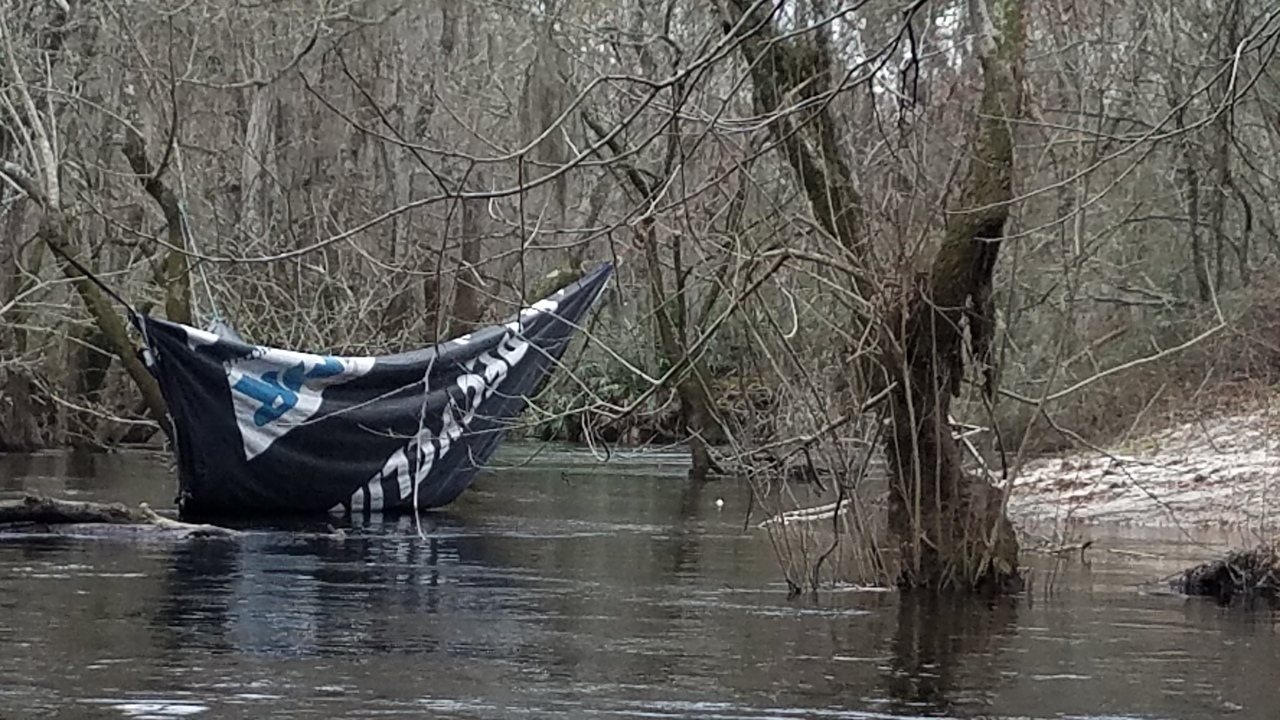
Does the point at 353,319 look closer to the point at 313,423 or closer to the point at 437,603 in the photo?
the point at 313,423

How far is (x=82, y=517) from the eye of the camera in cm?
1261

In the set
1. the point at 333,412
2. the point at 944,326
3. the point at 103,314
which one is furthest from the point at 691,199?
the point at 103,314

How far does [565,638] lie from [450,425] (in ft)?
24.8

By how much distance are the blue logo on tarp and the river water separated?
1505mm

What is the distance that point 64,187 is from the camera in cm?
1880

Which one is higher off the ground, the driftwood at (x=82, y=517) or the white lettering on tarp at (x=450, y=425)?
the white lettering on tarp at (x=450, y=425)

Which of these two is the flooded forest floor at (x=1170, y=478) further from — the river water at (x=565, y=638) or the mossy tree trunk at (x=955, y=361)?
the mossy tree trunk at (x=955, y=361)

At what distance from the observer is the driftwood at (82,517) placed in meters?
12.5

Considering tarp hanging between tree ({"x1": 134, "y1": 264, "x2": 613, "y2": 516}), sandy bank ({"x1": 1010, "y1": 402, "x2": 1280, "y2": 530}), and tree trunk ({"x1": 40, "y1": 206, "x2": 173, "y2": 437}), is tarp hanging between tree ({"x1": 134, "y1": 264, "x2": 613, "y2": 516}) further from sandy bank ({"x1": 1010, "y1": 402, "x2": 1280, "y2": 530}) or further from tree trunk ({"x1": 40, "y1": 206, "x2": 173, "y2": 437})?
sandy bank ({"x1": 1010, "y1": 402, "x2": 1280, "y2": 530})

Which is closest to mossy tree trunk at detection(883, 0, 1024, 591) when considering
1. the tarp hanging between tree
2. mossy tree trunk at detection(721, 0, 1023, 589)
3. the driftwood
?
mossy tree trunk at detection(721, 0, 1023, 589)

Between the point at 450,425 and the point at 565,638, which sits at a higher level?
the point at 450,425

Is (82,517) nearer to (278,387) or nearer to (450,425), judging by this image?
(278,387)

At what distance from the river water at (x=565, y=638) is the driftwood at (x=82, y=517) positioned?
29 cm

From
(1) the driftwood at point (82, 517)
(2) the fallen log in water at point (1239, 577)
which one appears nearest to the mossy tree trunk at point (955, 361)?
(2) the fallen log in water at point (1239, 577)
